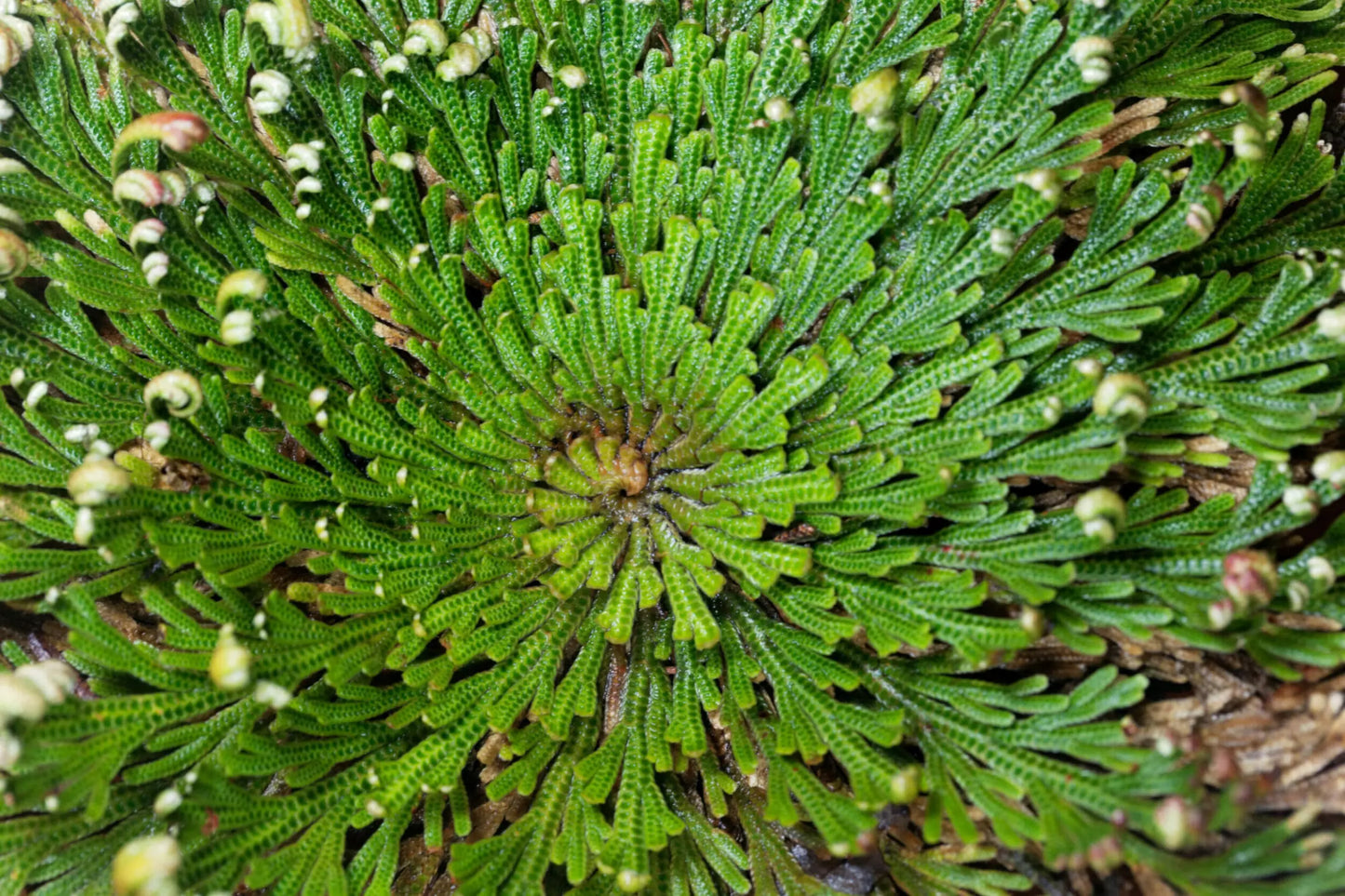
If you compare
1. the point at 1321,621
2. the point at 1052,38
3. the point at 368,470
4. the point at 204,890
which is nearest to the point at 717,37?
the point at 1052,38

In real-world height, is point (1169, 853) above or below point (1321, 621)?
below

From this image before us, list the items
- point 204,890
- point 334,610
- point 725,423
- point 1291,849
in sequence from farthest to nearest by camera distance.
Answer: point 725,423 → point 334,610 → point 204,890 → point 1291,849

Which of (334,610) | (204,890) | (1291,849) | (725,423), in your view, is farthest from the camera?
(725,423)

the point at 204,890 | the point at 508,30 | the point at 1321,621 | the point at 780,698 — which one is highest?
the point at 508,30

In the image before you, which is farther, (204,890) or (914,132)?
(914,132)

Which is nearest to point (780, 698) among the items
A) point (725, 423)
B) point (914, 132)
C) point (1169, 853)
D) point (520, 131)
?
point (725, 423)

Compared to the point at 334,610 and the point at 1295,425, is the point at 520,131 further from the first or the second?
the point at 1295,425
